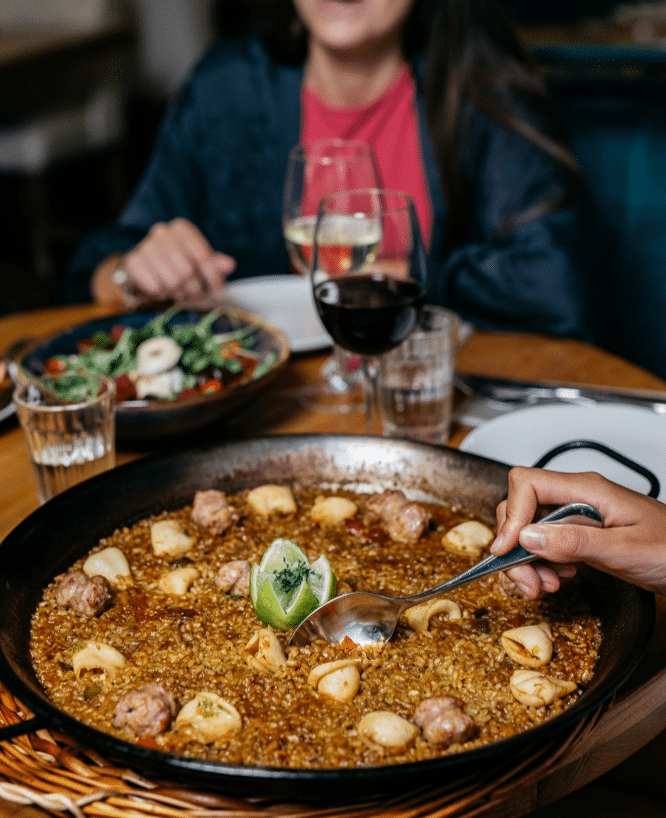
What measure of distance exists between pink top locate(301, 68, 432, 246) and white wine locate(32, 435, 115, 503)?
1694 mm

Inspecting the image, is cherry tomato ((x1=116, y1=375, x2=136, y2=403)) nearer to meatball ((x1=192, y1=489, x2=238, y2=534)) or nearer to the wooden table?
the wooden table

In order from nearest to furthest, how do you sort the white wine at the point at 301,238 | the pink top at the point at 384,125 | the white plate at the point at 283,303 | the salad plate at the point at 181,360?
the salad plate at the point at 181,360, the white wine at the point at 301,238, the white plate at the point at 283,303, the pink top at the point at 384,125

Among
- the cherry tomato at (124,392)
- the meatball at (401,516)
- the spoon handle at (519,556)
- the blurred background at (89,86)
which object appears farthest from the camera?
the blurred background at (89,86)

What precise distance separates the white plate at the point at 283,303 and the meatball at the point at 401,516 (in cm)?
73

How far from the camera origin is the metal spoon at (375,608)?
3.32 ft

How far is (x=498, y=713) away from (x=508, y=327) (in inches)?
68.3

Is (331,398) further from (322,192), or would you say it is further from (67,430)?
(67,430)

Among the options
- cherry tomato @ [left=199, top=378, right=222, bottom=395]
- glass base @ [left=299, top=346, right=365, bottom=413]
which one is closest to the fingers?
glass base @ [left=299, top=346, right=365, bottom=413]

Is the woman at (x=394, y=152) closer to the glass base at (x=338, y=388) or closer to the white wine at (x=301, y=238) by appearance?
the white wine at (x=301, y=238)

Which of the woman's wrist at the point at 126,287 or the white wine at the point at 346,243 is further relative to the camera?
the woman's wrist at the point at 126,287

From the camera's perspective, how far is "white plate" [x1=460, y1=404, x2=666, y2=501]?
1401 millimetres

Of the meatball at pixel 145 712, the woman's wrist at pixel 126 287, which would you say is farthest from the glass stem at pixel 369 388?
the woman's wrist at pixel 126 287

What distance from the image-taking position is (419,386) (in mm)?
1551

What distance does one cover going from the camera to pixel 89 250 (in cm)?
267
